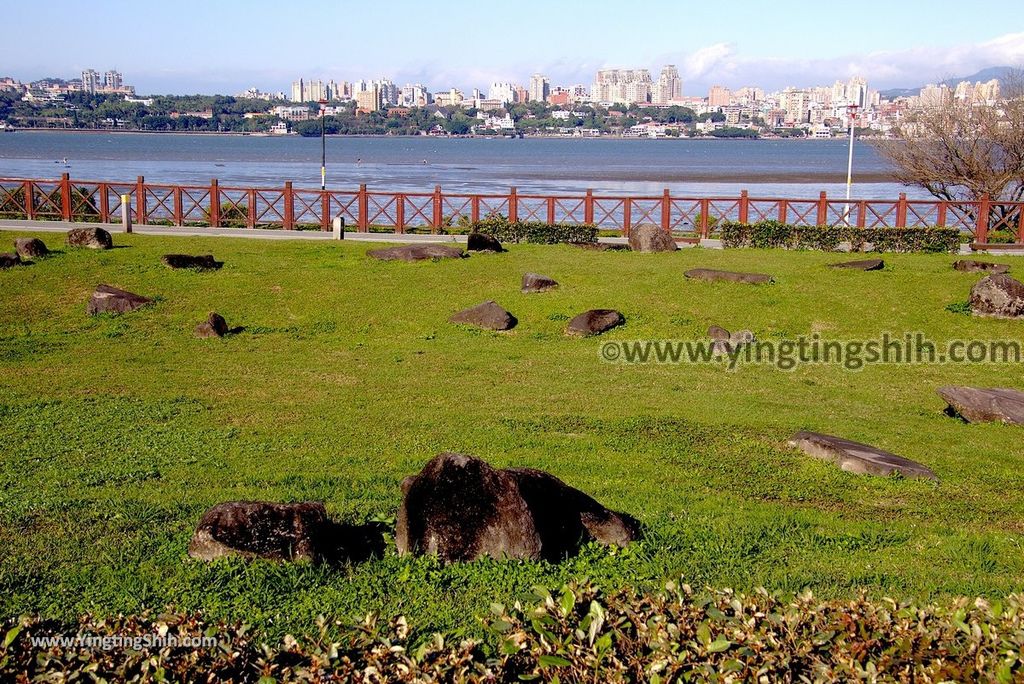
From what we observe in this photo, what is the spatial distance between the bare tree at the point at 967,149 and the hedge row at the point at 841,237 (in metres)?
7.73

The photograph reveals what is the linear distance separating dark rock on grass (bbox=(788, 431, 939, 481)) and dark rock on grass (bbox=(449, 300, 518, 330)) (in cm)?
687

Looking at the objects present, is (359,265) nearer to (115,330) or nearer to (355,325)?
(355,325)

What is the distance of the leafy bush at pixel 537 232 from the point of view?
23.6 metres

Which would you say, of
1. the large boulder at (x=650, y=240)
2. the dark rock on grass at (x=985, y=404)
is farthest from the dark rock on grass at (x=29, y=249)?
the dark rock on grass at (x=985, y=404)

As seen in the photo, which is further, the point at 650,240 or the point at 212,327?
the point at 650,240

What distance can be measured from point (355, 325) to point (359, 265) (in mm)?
4246

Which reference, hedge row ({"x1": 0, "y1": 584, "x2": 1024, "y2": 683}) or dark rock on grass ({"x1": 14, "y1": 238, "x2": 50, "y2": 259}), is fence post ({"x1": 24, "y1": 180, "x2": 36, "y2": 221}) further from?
hedge row ({"x1": 0, "y1": 584, "x2": 1024, "y2": 683})

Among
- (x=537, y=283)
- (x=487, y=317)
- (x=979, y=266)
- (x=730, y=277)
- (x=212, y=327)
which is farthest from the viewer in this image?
(x=979, y=266)

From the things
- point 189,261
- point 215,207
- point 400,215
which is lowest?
point 189,261

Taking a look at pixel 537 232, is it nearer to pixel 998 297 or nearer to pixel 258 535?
pixel 998 297

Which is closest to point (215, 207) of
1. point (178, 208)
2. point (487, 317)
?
point (178, 208)

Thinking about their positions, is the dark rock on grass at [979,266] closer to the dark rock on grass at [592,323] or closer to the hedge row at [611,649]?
the dark rock on grass at [592,323]

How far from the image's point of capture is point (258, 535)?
19.0 feet

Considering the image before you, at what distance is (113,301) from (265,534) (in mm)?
10913
